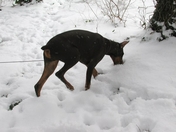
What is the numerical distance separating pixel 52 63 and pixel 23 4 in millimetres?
6332

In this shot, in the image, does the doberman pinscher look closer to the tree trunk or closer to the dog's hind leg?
the dog's hind leg

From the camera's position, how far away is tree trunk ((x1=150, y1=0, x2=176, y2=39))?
3568 mm

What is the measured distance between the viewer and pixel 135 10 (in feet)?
21.7

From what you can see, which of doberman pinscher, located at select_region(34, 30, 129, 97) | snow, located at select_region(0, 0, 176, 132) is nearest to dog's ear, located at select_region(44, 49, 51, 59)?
doberman pinscher, located at select_region(34, 30, 129, 97)

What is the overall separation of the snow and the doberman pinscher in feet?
1.00

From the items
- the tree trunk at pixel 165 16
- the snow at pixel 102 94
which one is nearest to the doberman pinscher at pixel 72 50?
the snow at pixel 102 94

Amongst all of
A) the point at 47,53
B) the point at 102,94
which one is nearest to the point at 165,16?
the point at 102,94

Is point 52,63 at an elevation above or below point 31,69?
above

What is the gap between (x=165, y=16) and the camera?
371 cm

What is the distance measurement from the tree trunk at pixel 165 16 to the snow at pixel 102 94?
0.21 metres

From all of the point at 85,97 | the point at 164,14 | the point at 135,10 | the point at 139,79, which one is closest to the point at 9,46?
the point at 85,97

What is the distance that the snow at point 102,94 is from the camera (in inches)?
95.1

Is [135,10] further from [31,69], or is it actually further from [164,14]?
[31,69]

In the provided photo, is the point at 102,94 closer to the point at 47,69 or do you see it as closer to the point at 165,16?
the point at 47,69
